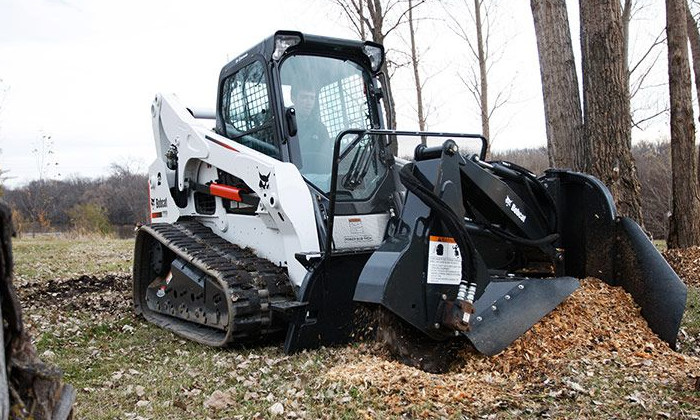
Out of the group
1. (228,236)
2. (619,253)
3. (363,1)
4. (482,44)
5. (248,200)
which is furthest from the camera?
(482,44)

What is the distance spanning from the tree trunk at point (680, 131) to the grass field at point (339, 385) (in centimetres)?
515

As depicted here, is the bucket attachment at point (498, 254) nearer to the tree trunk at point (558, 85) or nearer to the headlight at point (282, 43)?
the headlight at point (282, 43)

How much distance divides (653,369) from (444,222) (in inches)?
61.9

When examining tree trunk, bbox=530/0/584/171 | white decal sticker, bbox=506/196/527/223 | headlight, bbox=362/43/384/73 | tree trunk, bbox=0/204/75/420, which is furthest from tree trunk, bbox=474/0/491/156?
tree trunk, bbox=0/204/75/420

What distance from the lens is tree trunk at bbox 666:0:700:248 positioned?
1010cm

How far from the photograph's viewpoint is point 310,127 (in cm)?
576

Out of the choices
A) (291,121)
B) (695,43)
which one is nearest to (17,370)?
(291,121)

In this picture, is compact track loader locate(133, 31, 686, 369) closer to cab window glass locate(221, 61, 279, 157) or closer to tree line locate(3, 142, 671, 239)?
cab window glass locate(221, 61, 279, 157)

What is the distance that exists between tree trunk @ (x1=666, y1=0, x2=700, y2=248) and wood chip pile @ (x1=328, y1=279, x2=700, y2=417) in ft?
21.0

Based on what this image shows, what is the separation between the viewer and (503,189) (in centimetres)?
451

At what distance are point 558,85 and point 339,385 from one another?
5351mm

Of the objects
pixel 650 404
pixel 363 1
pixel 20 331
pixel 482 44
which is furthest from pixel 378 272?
pixel 482 44

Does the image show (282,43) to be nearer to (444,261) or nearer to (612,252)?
(444,261)

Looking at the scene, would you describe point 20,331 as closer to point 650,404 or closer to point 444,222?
point 444,222
